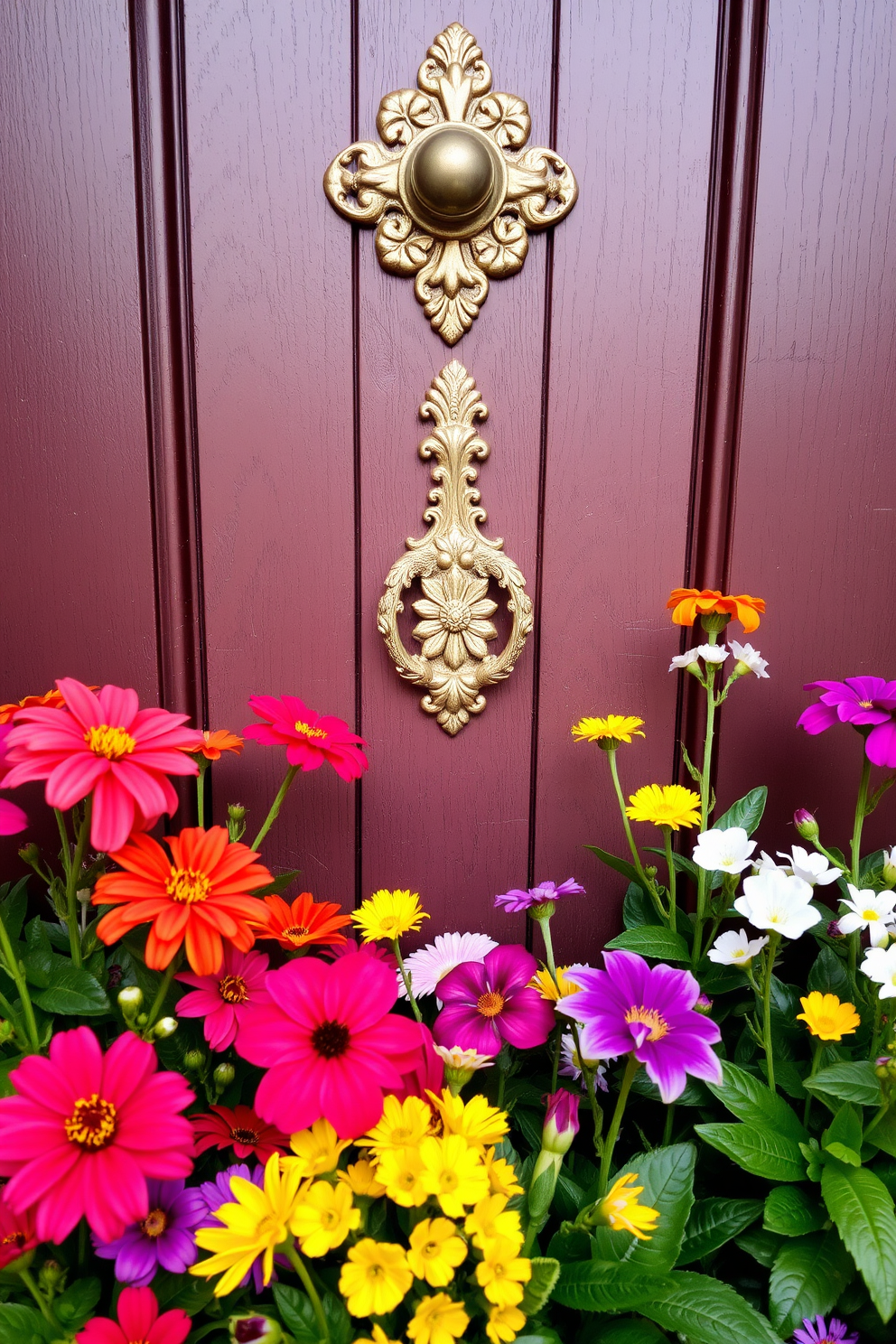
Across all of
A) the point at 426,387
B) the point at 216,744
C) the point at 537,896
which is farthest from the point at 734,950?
the point at 426,387

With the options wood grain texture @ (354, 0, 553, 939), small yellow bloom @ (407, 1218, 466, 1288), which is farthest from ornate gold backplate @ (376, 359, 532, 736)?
small yellow bloom @ (407, 1218, 466, 1288)

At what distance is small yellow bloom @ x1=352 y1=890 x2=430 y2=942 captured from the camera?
645mm

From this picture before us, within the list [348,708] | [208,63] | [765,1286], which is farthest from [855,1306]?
[208,63]

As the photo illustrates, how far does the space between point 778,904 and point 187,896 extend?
0.47 meters

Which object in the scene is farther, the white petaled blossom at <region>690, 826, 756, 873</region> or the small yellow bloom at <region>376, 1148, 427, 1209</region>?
the white petaled blossom at <region>690, 826, 756, 873</region>

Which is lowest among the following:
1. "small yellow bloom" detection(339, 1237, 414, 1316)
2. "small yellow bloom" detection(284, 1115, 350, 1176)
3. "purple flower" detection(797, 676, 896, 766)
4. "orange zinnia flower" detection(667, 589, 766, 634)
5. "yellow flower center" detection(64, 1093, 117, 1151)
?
"small yellow bloom" detection(339, 1237, 414, 1316)

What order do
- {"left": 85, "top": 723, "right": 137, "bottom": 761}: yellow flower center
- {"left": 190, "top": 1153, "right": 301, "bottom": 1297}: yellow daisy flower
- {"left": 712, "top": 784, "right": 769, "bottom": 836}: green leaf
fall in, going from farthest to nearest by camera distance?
{"left": 712, "top": 784, "right": 769, "bottom": 836}: green leaf < {"left": 85, "top": 723, "right": 137, "bottom": 761}: yellow flower center < {"left": 190, "top": 1153, "right": 301, "bottom": 1297}: yellow daisy flower

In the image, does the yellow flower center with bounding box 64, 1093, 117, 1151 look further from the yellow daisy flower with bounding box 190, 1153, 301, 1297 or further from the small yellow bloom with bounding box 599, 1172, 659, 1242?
the small yellow bloom with bounding box 599, 1172, 659, 1242

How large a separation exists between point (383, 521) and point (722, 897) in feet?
1.63

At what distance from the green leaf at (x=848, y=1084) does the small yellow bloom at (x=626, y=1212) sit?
186 millimetres

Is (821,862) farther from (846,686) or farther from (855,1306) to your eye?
(855,1306)

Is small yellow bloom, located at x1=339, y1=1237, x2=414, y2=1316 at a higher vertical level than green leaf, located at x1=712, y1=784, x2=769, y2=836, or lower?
lower

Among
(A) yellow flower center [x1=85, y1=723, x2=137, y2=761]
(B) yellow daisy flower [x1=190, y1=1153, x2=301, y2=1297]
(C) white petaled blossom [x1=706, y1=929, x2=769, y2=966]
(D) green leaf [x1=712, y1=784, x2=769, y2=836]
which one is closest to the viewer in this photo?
(B) yellow daisy flower [x1=190, y1=1153, x2=301, y2=1297]

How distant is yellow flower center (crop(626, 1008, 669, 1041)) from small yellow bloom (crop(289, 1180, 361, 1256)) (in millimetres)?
219
